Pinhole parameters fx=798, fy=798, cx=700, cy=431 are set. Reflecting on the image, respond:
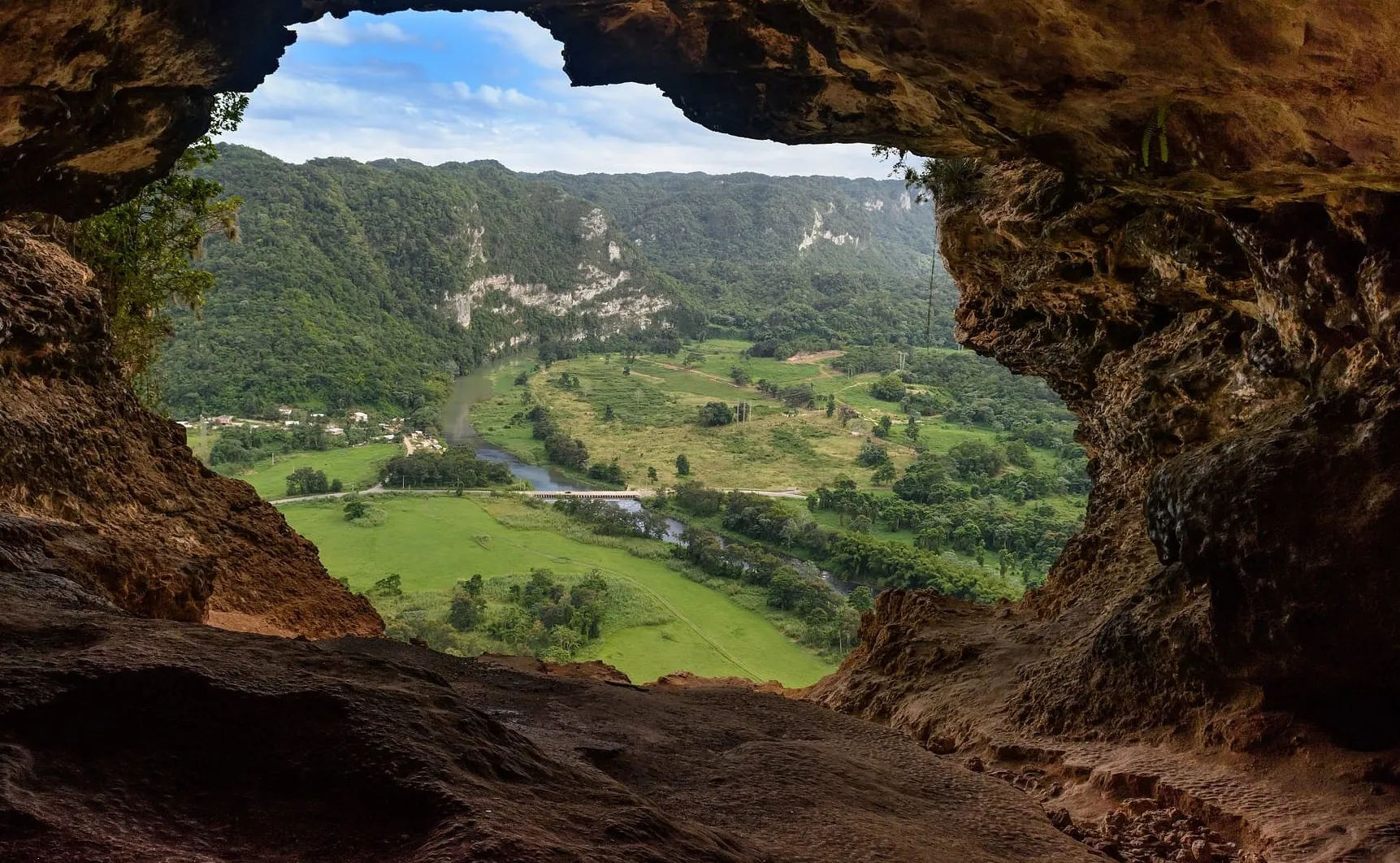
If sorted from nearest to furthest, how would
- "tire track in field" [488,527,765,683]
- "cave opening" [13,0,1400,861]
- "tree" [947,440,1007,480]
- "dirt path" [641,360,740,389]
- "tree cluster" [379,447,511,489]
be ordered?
"cave opening" [13,0,1400,861], "tire track in field" [488,527,765,683], "tree" [947,440,1007,480], "tree cluster" [379,447,511,489], "dirt path" [641,360,740,389]

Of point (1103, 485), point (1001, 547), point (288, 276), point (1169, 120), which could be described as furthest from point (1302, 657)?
point (288, 276)

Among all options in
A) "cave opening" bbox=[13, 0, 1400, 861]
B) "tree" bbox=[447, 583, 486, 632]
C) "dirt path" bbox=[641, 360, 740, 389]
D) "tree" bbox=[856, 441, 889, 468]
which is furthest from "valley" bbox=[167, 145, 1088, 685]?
"cave opening" bbox=[13, 0, 1400, 861]

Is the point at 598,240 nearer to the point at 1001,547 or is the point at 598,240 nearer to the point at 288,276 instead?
the point at 288,276

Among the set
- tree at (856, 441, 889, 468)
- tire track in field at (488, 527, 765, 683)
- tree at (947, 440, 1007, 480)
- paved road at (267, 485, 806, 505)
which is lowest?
tire track in field at (488, 527, 765, 683)

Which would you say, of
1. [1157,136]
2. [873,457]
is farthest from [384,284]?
[1157,136]

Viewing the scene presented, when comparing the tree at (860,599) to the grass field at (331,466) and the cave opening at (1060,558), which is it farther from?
the grass field at (331,466)

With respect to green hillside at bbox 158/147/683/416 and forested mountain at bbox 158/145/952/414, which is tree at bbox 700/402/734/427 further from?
green hillside at bbox 158/147/683/416

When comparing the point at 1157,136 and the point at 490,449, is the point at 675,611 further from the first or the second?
the point at 490,449
